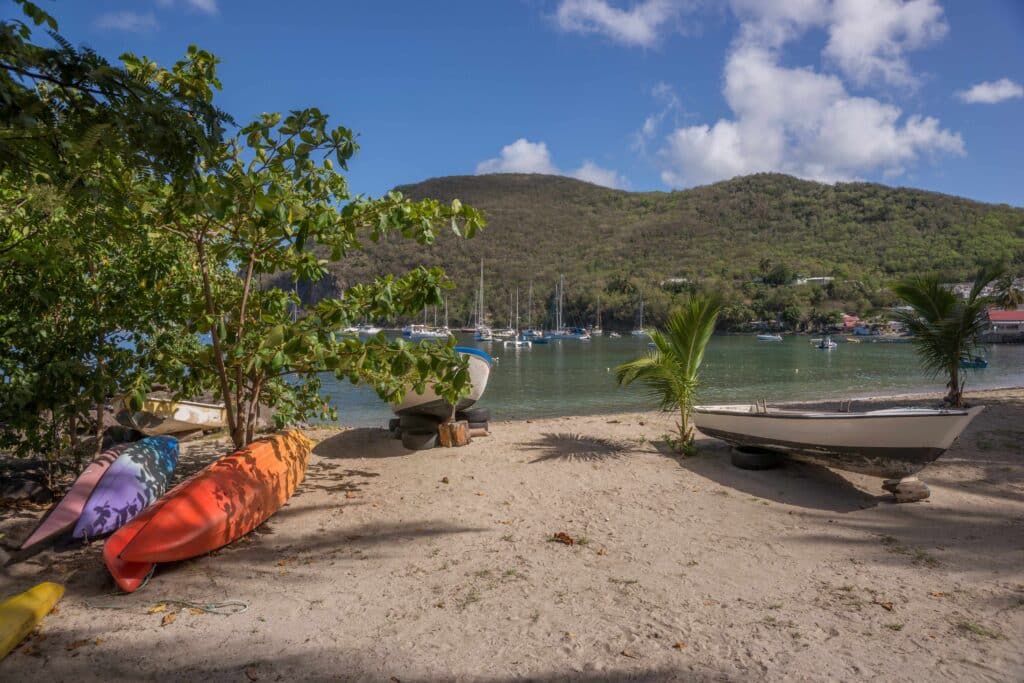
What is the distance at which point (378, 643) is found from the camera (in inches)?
143

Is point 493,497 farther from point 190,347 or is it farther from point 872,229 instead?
point 872,229

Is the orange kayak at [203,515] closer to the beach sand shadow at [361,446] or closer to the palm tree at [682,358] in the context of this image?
the beach sand shadow at [361,446]

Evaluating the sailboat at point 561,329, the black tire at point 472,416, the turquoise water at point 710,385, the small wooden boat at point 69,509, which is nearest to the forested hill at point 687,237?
the sailboat at point 561,329

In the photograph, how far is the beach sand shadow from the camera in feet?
29.1

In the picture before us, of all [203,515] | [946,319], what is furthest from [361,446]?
[946,319]

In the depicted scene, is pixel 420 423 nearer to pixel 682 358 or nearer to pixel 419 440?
pixel 419 440

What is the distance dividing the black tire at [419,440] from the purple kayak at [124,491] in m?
3.41

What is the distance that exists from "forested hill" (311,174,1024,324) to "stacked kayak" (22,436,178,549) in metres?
70.3

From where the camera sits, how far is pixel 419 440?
905 cm

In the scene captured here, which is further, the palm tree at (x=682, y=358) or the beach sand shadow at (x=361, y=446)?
the beach sand shadow at (x=361, y=446)

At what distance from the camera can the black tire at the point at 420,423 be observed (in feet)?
30.3

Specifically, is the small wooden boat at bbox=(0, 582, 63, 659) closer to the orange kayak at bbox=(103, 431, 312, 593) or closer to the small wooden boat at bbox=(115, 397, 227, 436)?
the orange kayak at bbox=(103, 431, 312, 593)

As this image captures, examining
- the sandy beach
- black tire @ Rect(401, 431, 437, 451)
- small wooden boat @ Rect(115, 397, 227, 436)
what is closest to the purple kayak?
the sandy beach

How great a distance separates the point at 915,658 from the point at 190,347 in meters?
7.53
